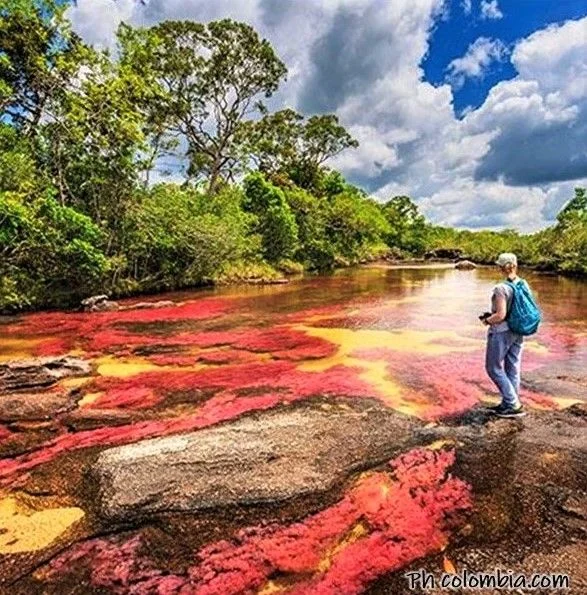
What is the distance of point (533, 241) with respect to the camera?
47594 millimetres

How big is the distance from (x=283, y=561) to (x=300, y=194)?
131 ft

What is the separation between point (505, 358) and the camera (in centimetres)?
661

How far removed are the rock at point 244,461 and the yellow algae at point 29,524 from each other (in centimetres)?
32

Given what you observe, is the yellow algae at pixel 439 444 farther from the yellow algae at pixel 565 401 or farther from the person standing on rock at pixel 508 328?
the yellow algae at pixel 565 401

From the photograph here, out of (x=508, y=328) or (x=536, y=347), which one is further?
(x=536, y=347)

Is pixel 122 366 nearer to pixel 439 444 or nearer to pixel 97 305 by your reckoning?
pixel 439 444

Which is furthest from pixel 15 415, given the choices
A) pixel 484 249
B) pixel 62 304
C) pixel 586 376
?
pixel 484 249

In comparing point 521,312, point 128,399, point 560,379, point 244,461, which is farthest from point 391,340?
point 244,461

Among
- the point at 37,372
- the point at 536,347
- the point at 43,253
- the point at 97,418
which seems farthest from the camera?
the point at 43,253

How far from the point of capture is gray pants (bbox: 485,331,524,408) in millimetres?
6383

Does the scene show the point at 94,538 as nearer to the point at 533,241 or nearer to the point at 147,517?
the point at 147,517

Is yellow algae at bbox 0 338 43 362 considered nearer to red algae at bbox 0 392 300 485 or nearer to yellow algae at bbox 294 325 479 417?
red algae at bbox 0 392 300 485

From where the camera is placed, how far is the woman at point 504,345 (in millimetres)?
6191

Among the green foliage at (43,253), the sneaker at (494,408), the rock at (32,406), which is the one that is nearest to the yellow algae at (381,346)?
the sneaker at (494,408)
